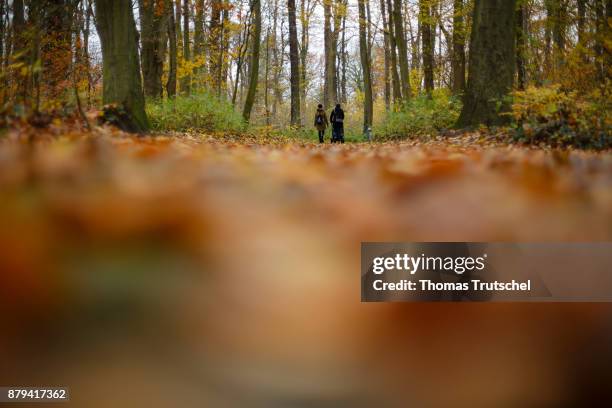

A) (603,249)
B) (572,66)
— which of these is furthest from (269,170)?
(572,66)

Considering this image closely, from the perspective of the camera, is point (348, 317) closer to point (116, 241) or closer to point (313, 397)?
point (313, 397)

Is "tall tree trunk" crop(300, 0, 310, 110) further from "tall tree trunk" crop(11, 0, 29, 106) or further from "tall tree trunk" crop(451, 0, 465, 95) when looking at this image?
"tall tree trunk" crop(11, 0, 29, 106)

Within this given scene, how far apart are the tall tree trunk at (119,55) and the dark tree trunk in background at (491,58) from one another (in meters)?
5.23

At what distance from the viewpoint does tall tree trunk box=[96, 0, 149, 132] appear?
6.54 m

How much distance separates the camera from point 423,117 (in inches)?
473

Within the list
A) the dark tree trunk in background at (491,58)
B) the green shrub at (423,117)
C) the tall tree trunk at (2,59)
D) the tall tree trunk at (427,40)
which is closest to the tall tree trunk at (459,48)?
the green shrub at (423,117)

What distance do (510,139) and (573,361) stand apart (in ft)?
16.4

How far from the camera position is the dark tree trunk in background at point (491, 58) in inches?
297

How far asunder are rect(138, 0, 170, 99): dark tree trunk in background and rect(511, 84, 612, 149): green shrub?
32.2 ft

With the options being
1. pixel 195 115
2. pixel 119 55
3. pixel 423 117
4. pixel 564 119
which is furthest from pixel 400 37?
pixel 564 119

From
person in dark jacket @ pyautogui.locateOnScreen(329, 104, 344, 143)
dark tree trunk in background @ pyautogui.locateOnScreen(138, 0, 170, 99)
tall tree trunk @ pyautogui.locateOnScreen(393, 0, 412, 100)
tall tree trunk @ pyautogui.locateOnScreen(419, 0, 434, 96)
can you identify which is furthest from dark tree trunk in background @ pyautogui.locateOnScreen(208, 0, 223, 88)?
tall tree trunk @ pyautogui.locateOnScreen(419, 0, 434, 96)

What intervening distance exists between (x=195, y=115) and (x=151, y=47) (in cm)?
321

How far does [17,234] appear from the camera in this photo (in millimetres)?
882

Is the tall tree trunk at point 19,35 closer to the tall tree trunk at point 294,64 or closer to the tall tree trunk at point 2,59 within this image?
the tall tree trunk at point 2,59
